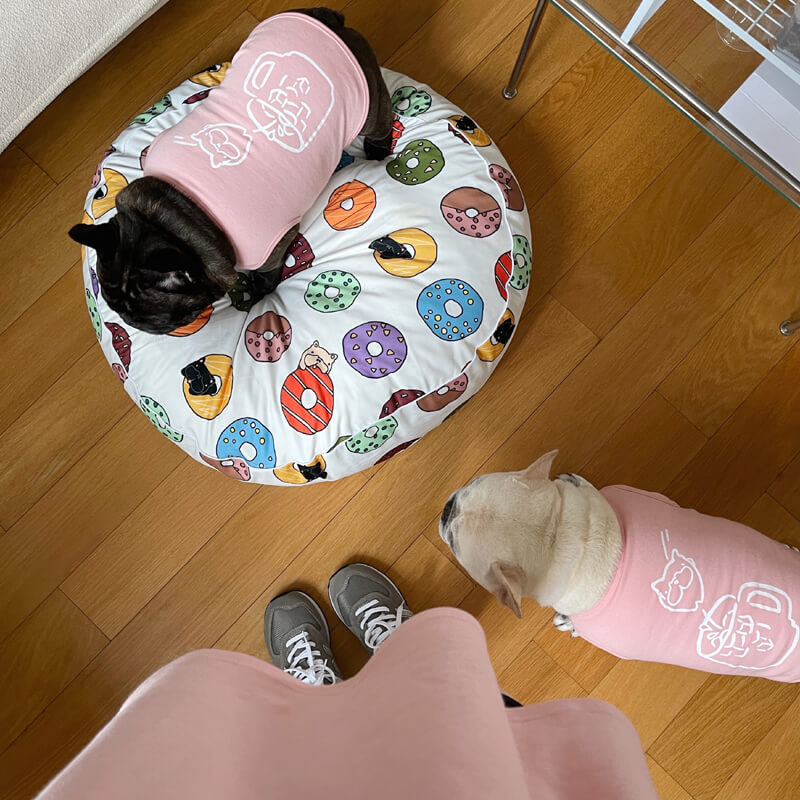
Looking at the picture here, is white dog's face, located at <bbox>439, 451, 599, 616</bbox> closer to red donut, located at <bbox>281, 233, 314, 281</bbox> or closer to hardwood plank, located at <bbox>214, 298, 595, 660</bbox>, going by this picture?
hardwood plank, located at <bbox>214, 298, 595, 660</bbox>

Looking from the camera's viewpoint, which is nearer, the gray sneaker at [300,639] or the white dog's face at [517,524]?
the white dog's face at [517,524]

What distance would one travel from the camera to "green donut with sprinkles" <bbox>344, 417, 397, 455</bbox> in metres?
1.63

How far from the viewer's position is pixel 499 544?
1359 millimetres

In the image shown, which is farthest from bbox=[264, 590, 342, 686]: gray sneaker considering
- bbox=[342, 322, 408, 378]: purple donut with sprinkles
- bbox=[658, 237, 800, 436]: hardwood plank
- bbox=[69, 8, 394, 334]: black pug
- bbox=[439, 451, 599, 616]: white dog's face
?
bbox=[658, 237, 800, 436]: hardwood plank

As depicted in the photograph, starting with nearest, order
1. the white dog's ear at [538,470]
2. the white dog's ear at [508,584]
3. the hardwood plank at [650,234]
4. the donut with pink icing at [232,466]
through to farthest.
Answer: the white dog's ear at [508,584]
the white dog's ear at [538,470]
the donut with pink icing at [232,466]
the hardwood plank at [650,234]

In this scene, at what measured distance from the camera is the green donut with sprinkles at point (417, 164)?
5.70ft

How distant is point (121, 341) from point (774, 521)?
1753 millimetres

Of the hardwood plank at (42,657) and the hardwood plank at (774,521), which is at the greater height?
the hardwood plank at (774,521)

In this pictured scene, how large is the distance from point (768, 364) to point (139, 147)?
5.79ft

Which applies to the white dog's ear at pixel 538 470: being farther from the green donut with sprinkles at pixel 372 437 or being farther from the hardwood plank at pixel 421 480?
the hardwood plank at pixel 421 480

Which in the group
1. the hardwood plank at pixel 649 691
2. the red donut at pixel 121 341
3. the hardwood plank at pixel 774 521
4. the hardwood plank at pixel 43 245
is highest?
the hardwood plank at pixel 774 521

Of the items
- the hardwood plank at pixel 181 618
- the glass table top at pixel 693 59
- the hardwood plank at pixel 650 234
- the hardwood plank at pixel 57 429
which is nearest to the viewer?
the glass table top at pixel 693 59

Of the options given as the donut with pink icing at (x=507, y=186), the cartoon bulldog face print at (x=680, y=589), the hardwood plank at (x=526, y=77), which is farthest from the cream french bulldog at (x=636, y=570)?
the hardwood plank at (x=526, y=77)

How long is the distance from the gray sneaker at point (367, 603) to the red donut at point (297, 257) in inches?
30.5
